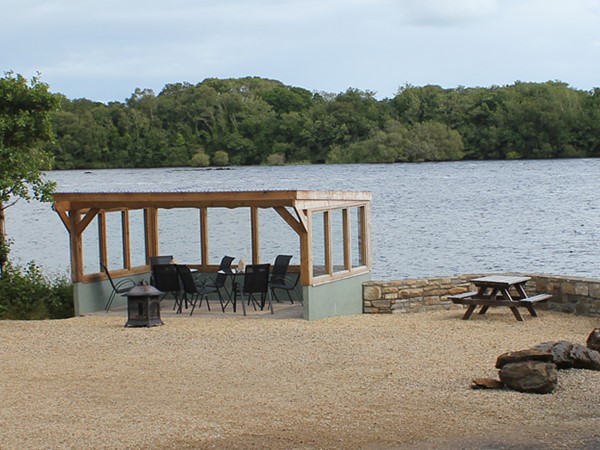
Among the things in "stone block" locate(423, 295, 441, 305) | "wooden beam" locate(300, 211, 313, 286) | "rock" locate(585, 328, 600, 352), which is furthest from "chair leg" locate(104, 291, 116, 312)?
"rock" locate(585, 328, 600, 352)

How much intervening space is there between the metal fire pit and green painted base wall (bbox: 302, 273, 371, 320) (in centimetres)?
205

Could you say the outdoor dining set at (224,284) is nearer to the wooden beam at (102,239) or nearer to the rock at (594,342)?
the wooden beam at (102,239)

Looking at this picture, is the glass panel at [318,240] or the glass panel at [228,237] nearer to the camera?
the glass panel at [318,240]

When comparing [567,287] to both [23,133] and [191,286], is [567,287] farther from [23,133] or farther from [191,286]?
[23,133]

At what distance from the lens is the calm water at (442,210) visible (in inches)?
1323

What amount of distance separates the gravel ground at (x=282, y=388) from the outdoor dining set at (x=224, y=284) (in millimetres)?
824

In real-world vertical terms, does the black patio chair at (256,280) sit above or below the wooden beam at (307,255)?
below

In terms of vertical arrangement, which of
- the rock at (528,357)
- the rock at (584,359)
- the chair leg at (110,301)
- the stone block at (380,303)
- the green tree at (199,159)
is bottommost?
the stone block at (380,303)

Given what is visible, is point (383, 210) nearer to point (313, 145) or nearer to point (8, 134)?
point (313, 145)

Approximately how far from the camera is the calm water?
110ft

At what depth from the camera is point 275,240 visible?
3872 centimetres

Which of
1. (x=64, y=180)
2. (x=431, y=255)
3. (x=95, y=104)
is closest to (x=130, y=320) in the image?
(x=431, y=255)

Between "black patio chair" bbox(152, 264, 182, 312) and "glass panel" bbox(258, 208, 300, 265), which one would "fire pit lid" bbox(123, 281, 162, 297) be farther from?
"glass panel" bbox(258, 208, 300, 265)

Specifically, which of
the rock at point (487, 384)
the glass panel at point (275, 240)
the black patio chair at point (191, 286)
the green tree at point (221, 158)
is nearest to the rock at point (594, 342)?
the rock at point (487, 384)
